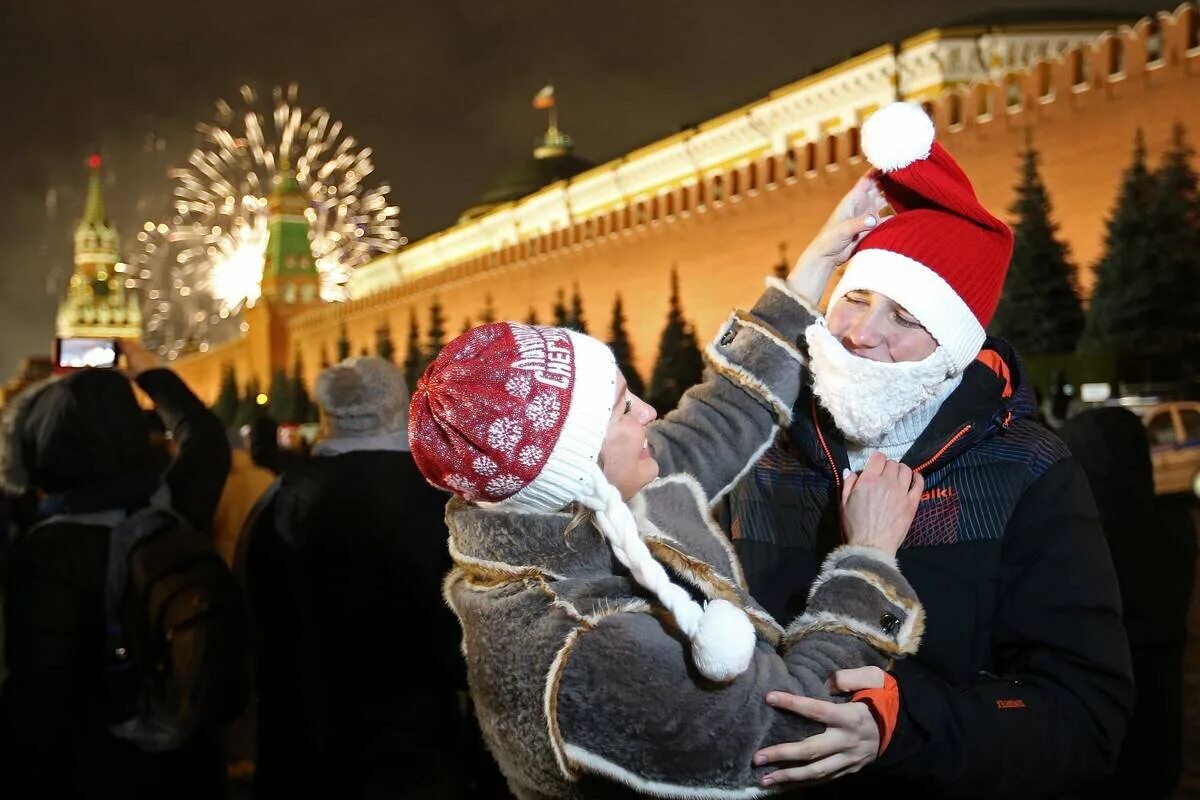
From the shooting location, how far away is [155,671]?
1.99 metres

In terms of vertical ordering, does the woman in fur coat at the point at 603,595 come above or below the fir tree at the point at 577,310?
below

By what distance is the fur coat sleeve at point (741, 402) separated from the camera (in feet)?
4.94

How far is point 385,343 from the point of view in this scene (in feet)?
96.2

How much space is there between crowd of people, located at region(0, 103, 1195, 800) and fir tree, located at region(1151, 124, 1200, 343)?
38.6ft

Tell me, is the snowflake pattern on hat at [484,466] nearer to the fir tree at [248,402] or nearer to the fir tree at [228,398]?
the fir tree at [248,402]

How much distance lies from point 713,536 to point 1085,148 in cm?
1523

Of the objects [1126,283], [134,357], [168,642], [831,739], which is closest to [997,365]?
[831,739]

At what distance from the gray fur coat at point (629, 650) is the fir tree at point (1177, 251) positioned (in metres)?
12.1

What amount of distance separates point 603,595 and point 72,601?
1.24 m

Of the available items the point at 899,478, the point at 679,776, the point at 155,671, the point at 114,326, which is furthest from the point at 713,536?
the point at 114,326

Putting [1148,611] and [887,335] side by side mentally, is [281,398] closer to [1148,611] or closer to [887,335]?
[1148,611]

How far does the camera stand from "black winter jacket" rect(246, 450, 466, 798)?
2541 mm

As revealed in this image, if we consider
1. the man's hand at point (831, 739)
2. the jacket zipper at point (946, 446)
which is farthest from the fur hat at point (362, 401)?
the man's hand at point (831, 739)

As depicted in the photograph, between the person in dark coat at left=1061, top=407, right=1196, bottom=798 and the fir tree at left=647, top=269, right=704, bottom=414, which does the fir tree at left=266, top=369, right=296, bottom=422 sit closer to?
the fir tree at left=647, top=269, right=704, bottom=414
